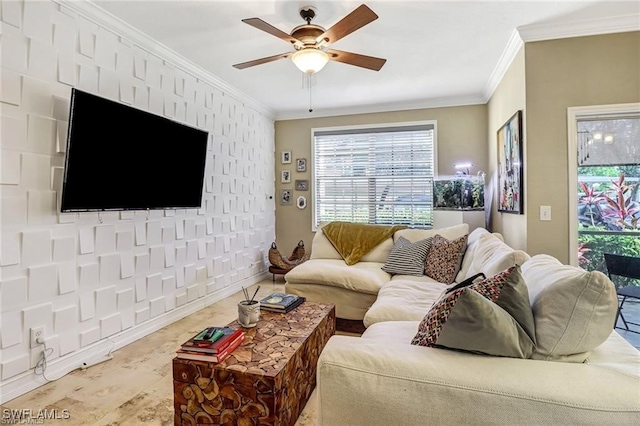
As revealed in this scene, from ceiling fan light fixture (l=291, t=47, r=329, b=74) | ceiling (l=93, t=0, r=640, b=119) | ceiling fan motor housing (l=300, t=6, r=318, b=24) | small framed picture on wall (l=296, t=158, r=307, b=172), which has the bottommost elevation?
small framed picture on wall (l=296, t=158, r=307, b=172)

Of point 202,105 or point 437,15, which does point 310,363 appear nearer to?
point 437,15

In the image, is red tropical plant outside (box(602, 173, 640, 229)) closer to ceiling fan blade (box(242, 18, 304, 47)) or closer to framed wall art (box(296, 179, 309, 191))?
ceiling fan blade (box(242, 18, 304, 47))

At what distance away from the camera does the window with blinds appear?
4.70 m

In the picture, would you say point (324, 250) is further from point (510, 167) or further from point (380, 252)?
point (510, 167)

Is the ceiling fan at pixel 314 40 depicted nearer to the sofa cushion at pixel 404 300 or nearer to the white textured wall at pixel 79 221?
the white textured wall at pixel 79 221

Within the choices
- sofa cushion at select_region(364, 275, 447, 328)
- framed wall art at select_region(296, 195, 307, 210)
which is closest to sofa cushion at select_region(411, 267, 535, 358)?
sofa cushion at select_region(364, 275, 447, 328)

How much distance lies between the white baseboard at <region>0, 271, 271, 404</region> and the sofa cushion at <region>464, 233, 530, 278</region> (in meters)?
2.75

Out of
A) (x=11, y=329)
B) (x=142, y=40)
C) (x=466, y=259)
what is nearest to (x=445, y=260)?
(x=466, y=259)

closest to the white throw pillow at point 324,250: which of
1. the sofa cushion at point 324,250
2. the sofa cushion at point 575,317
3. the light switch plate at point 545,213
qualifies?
the sofa cushion at point 324,250

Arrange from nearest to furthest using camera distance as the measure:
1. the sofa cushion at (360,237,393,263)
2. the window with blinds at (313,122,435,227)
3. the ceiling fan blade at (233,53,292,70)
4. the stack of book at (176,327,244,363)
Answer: the stack of book at (176,327,244,363), the ceiling fan blade at (233,53,292,70), the sofa cushion at (360,237,393,263), the window with blinds at (313,122,435,227)

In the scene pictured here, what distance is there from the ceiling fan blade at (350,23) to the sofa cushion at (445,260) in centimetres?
206

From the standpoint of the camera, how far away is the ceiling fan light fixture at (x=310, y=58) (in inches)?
87.9

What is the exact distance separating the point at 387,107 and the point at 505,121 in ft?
5.83

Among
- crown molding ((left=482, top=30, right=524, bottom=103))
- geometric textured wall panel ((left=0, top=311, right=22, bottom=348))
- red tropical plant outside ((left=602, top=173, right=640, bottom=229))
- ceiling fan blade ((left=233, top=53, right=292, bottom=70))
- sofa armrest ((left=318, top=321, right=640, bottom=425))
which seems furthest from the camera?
red tropical plant outside ((left=602, top=173, right=640, bottom=229))
